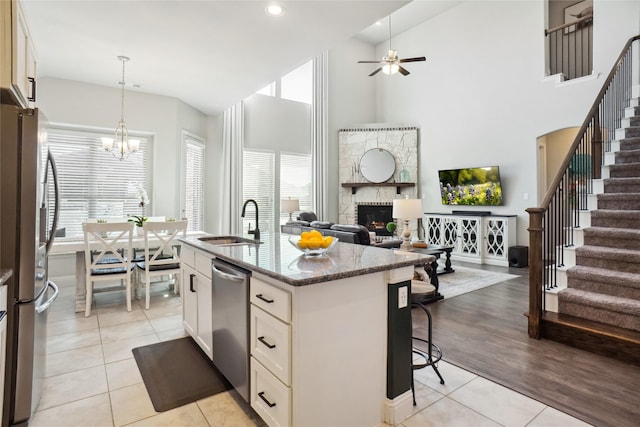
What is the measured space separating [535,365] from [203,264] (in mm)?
2571

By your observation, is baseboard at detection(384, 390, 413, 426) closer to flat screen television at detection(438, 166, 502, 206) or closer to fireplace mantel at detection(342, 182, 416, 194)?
flat screen television at detection(438, 166, 502, 206)

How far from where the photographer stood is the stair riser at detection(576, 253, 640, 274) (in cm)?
309

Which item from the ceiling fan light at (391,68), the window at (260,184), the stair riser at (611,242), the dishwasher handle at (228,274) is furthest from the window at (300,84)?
the dishwasher handle at (228,274)

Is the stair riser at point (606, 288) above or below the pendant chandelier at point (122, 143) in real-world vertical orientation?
below

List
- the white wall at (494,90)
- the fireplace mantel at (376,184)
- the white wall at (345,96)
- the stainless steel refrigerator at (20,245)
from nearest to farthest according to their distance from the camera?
1. the stainless steel refrigerator at (20,245)
2. the white wall at (494,90)
3. the fireplace mantel at (376,184)
4. the white wall at (345,96)

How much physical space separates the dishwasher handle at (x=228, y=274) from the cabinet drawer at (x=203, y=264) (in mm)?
115

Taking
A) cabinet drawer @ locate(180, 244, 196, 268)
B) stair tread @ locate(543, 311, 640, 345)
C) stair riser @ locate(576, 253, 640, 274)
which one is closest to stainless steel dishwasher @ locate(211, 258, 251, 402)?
cabinet drawer @ locate(180, 244, 196, 268)

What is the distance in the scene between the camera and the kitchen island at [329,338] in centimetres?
157

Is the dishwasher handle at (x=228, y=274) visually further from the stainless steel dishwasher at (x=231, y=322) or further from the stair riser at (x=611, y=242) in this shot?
the stair riser at (x=611, y=242)

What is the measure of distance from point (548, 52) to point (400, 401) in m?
7.26

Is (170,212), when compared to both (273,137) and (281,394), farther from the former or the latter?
(281,394)

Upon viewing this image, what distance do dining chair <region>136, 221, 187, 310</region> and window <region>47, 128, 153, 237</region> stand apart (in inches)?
57.2

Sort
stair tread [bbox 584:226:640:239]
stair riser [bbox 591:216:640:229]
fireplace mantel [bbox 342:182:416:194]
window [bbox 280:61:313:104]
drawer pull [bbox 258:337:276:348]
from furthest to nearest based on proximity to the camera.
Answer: window [bbox 280:61:313:104]
fireplace mantel [bbox 342:182:416:194]
stair riser [bbox 591:216:640:229]
stair tread [bbox 584:226:640:239]
drawer pull [bbox 258:337:276:348]

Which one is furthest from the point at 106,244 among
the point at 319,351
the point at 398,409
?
the point at 398,409
